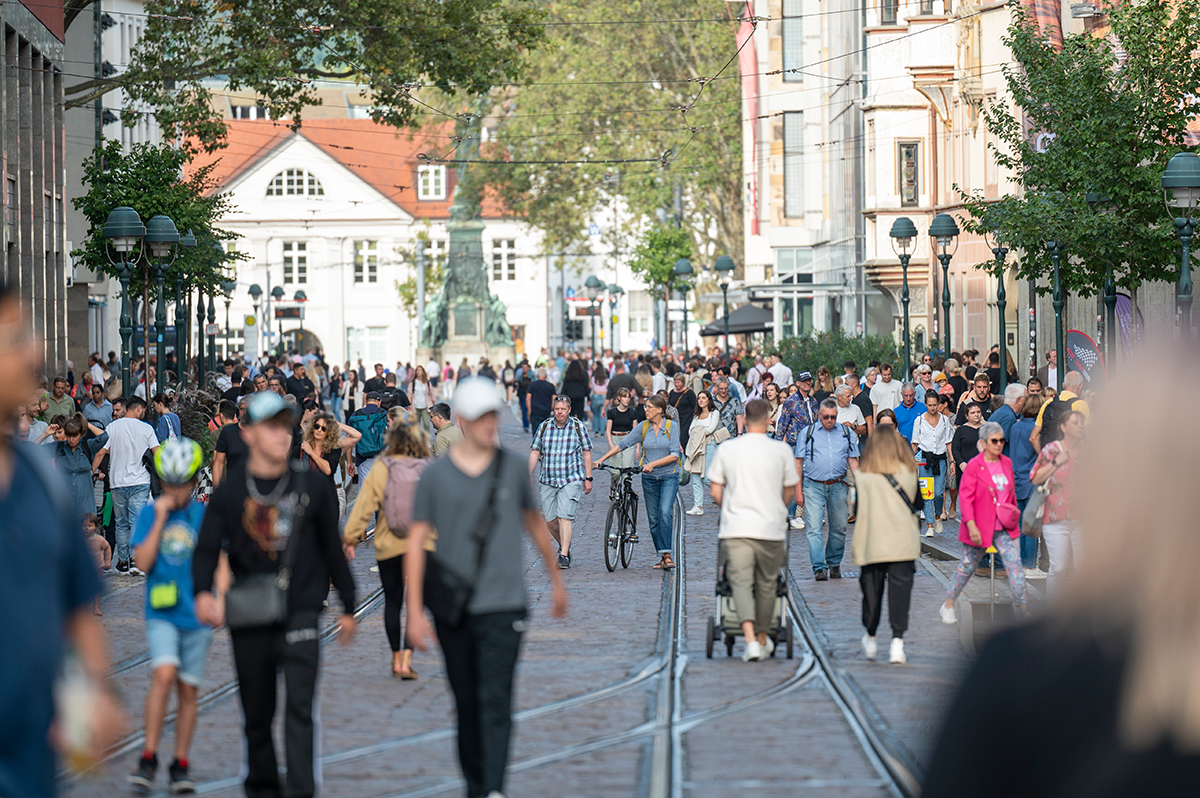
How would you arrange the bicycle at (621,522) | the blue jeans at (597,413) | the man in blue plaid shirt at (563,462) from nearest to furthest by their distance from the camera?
the man in blue plaid shirt at (563,462) → the bicycle at (621,522) → the blue jeans at (597,413)

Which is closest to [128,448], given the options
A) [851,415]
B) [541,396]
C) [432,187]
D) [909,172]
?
[851,415]

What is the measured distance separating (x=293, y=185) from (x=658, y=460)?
7818 centimetres

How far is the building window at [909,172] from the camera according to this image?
42.6 meters

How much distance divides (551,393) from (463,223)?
2939 centimetres

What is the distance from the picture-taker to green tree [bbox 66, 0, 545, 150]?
30.3 meters

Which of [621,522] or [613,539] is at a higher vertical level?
[621,522]

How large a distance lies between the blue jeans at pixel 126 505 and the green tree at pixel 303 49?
1476 cm

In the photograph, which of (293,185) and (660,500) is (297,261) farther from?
(660,500)

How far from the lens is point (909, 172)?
140 ft

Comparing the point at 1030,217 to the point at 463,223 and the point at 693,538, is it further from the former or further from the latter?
the point at 463,223

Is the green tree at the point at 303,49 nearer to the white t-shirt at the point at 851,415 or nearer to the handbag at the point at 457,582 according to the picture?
the white t-shirt at the point at 851,415

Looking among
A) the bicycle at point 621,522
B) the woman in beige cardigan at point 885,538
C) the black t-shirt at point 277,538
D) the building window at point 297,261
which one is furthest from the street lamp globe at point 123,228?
the building window at point 297,261

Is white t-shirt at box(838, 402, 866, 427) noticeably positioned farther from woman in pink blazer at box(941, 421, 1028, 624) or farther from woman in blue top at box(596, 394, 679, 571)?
woman in pink blazer at box(941, 421, 1028, 624)

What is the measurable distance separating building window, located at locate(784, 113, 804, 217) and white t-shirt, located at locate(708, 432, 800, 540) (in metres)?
50.8
